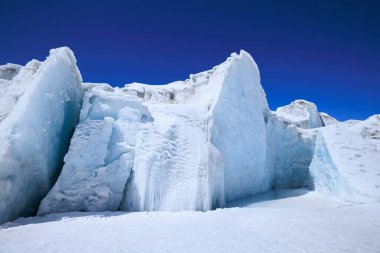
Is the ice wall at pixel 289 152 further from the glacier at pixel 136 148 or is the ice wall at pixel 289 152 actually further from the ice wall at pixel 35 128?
the ice wall at pixel 35 128

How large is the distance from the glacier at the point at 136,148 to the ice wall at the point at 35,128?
3 centimetres

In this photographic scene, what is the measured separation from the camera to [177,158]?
23.9 ft

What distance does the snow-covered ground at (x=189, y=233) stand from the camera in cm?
388

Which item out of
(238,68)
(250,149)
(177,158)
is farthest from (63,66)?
(250,149)

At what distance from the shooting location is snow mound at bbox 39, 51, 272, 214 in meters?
6.26

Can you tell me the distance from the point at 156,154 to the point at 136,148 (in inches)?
24.9

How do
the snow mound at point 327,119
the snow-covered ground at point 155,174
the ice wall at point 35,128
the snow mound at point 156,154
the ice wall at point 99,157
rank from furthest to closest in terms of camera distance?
the snow mound at point 327,119 → the snow mound at point 156,154 → the ice wall at point 99,157 → the ice wall at point 35,128 → the snow-covered ground at point 155,174

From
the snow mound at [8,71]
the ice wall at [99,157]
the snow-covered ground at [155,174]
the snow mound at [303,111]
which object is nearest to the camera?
the snow-covered ground at [155,174]

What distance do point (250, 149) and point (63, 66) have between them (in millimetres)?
7935

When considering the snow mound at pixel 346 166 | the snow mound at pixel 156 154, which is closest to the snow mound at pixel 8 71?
Result: the snow mound at pixel 156 154

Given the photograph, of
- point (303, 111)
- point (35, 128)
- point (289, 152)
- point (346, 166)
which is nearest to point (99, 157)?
point (35, 128)

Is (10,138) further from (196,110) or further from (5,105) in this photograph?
(196,110)

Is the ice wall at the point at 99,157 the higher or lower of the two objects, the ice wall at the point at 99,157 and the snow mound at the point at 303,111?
the lower

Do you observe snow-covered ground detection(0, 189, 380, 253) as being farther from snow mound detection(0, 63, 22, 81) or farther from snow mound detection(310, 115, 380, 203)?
snow mound detection(0, 63, 22, 81)
